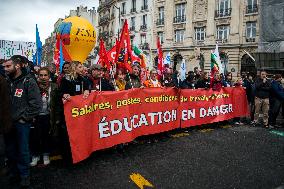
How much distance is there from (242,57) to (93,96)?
101 feet

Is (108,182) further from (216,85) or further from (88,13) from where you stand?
(88,13)

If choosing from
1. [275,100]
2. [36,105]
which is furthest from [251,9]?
[36,105]

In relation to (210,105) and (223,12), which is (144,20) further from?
(210,105)

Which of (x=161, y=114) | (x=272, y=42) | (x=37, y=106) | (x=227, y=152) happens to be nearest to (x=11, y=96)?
(x=37, y=106)

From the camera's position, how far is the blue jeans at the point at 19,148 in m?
4.28

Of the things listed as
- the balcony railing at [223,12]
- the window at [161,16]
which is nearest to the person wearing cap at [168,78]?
the balcony railing at [223,12]

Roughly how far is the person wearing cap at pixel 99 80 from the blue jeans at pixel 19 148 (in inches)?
83.3

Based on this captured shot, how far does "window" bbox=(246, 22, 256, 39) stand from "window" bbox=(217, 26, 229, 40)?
8.20ft

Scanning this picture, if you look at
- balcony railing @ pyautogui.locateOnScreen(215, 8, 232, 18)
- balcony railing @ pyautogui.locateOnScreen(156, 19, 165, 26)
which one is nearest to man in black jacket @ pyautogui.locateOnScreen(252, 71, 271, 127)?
balcony railing @ pyautogui.locateOnScreen(215, 8, 232, 18)

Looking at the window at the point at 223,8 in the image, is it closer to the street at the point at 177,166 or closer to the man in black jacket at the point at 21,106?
the street at the point at 177,166

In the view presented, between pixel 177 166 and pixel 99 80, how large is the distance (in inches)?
96.7

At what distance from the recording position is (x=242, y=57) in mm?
33375

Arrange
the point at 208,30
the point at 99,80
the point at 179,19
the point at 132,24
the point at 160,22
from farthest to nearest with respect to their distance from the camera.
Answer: the point at 132,24, the point at 160,22, the point at 179,19, the point at 208,30, the point at 99,80

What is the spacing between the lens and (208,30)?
3569 cm
